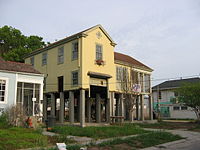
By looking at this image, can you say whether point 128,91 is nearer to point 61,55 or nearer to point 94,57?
point 94,57

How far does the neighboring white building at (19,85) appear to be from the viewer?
18469 mm

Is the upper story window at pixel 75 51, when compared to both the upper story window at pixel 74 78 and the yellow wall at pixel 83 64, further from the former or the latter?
the upper story window at pixel 74 78

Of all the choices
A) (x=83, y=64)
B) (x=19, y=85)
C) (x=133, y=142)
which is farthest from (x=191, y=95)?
(x=19, y=85)

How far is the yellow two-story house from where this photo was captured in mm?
21938

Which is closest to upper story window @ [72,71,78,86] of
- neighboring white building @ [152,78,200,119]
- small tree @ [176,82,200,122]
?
small tree @ [176,82,200,122]

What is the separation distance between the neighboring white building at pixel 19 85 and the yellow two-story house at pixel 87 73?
303cm

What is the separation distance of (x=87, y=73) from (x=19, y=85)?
6.05 meters

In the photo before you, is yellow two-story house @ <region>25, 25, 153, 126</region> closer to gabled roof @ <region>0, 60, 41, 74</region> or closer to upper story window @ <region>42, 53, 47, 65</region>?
upper story window @ <region>42, 53, 47, 65</region>

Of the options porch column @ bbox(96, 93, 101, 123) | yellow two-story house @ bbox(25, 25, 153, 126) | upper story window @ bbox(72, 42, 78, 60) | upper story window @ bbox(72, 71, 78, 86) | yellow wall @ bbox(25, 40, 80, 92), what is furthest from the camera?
porch column @ bbox(96, 93, 101, 123)

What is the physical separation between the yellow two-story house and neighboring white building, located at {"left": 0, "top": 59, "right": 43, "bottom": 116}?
9.94 feet

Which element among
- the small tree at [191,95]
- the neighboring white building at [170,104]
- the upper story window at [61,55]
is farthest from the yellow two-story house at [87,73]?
the neighboring white building at [170,104]

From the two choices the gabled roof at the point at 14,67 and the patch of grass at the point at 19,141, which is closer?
the patch of grass at the point at 19,141

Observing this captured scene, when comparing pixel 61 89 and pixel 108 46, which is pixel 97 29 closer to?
pixel 108 46

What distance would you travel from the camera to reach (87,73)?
21.9 metres
